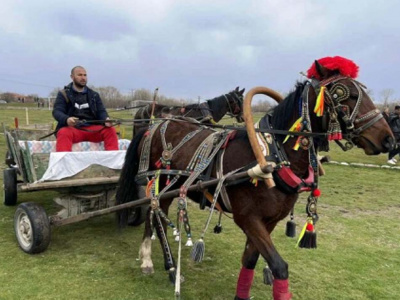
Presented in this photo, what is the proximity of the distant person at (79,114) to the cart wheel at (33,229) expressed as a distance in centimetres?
92

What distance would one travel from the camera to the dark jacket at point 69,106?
4957mm

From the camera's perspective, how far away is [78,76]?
5.15m

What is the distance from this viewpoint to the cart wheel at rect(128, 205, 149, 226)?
17.4ft

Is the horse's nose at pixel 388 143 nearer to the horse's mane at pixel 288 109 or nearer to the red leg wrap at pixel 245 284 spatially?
the horse's mane at pixel 288 109

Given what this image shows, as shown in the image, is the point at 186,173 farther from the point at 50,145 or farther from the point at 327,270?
the point at 50,145

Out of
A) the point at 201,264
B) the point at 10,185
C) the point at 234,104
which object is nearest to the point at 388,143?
the point at 201,264

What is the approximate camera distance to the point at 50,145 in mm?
5316

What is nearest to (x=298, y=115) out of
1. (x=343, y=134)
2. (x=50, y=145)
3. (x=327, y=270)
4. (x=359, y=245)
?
(x=343, y=134)

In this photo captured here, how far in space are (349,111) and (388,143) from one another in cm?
35

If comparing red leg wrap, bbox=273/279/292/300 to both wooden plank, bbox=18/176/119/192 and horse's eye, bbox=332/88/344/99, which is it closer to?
horse's eye, bbox=332/88/344/99

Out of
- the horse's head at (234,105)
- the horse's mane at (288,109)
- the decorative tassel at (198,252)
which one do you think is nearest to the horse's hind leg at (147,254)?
the decorative tassel at (198,252)

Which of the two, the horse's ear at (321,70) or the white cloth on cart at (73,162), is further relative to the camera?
the white cloth on cart at (73,162)

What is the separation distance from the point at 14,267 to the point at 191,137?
245 centimetres

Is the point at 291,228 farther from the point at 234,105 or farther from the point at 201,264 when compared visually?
the point at 234,105
